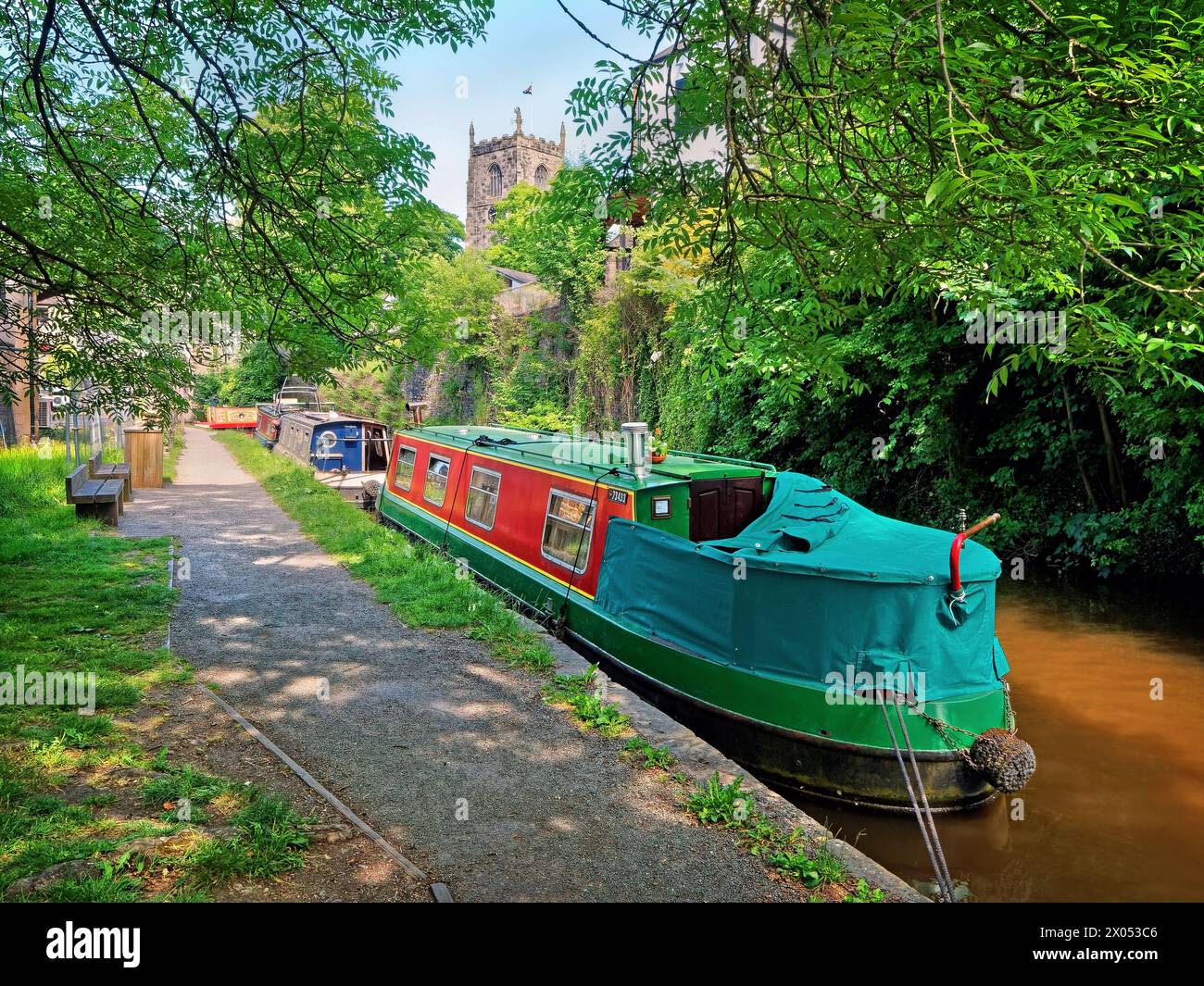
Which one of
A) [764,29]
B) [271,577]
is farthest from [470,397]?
[764,29]

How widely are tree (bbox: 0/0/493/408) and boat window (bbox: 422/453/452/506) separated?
406 cm

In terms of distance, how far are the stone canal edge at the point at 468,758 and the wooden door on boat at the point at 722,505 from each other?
1.80 m

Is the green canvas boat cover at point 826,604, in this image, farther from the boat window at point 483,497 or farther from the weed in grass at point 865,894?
the boat window at point 483,497

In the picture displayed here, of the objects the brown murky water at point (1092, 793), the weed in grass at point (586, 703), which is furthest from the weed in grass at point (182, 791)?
the brown murky water at point (1092, 793)

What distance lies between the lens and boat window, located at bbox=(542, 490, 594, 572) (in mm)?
7793

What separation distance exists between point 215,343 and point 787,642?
518 cm

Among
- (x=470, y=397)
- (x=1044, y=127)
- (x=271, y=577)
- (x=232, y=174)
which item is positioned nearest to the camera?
(x=1044, y=127)

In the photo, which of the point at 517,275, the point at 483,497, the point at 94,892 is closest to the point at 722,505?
the point at 483,497

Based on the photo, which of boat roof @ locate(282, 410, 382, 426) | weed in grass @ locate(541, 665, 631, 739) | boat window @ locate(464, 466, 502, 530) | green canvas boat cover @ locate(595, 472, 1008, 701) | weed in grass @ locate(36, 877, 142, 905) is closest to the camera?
weed in grass @ locate(36, 877, 142, 905)

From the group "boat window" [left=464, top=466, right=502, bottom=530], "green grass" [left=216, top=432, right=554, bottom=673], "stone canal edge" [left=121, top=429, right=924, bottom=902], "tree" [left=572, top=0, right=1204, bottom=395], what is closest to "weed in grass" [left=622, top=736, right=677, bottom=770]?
"stone canal edge" [left=121, top=429, right=924, bottom=902]

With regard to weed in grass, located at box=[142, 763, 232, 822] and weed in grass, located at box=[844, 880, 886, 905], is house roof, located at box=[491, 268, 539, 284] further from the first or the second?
weed in grass, located at box=[844, 880, 886, 905]

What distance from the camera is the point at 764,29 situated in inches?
136

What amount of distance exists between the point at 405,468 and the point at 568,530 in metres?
5.39
